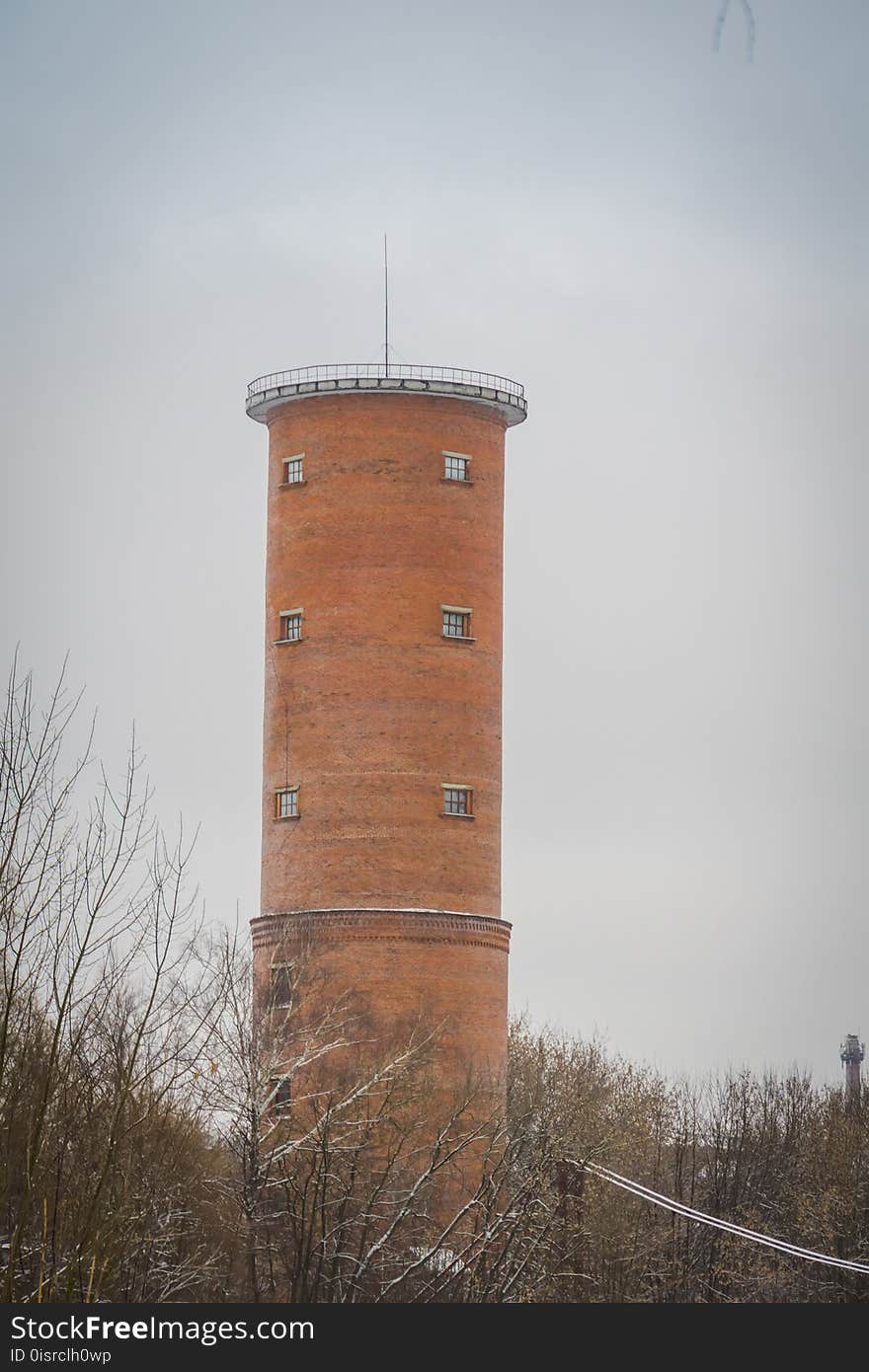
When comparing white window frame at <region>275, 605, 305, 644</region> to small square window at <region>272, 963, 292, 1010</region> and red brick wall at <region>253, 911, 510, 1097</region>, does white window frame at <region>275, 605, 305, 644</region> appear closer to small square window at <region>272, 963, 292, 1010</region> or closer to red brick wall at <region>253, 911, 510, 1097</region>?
red brick wall at <region>253, 911, 510, 1097</region>

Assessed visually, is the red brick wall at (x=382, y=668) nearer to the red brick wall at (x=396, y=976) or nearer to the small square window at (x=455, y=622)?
the small square window at (x=455, y=622)

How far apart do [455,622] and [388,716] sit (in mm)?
2401

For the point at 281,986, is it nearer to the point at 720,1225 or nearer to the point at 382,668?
the point at 382,668

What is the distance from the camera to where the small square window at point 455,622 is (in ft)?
159

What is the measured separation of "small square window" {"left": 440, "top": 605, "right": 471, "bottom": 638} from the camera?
4841 centimetres

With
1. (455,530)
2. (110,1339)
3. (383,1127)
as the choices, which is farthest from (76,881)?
(455,530)

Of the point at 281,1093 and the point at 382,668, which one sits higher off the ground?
the point at 382,668

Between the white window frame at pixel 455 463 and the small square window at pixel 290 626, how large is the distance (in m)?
3.85

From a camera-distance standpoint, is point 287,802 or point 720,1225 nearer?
point 287,802

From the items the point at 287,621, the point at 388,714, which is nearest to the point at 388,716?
the point at 388,714

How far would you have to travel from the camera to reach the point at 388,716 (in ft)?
156

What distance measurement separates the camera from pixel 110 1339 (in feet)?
63.6

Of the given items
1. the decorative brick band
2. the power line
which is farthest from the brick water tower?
the power line

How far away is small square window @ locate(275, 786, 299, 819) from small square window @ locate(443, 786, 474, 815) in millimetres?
2801
